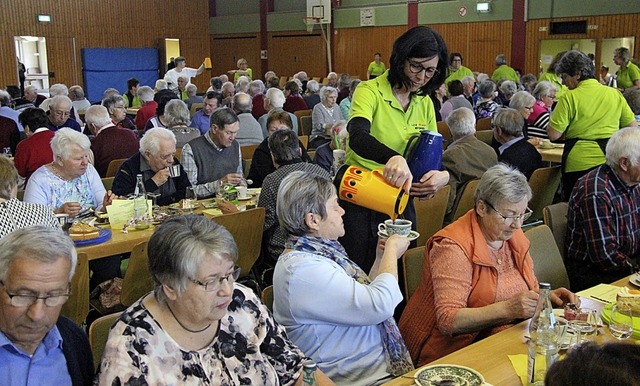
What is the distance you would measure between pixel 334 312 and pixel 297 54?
18182mm

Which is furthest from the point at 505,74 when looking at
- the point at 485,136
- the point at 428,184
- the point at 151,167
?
the point at 428,184

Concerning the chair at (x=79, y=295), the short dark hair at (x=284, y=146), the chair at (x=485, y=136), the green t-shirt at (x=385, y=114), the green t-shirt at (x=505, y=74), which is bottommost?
the chair at (x=79, y=295)

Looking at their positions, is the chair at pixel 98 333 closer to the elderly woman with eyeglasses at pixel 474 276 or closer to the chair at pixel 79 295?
the chair at pixel 79 295

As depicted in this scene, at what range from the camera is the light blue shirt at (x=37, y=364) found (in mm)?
A: 1917

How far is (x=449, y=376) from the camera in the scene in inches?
83.0

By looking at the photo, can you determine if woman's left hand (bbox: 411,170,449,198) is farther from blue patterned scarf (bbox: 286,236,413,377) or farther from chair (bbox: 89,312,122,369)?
chair (bbox: 89,312,122,369)

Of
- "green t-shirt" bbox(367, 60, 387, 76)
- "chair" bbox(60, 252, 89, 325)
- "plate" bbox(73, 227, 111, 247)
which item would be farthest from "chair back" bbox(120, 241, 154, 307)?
"green t-shirt" bbox(367, 60, 387, 76)

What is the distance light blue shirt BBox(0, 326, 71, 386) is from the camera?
1.92 metres

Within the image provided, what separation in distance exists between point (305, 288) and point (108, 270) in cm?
239

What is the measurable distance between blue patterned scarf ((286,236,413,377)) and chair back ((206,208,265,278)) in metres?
1.46

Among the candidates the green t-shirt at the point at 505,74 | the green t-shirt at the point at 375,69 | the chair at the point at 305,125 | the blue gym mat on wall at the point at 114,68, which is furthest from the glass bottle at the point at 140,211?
the blue gym mat on wall at the point at 114,68

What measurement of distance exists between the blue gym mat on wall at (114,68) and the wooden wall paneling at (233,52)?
2607 millimetres

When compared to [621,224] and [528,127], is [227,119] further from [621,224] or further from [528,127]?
[528,127]

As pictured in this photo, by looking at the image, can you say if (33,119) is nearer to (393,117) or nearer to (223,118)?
(223,118)
